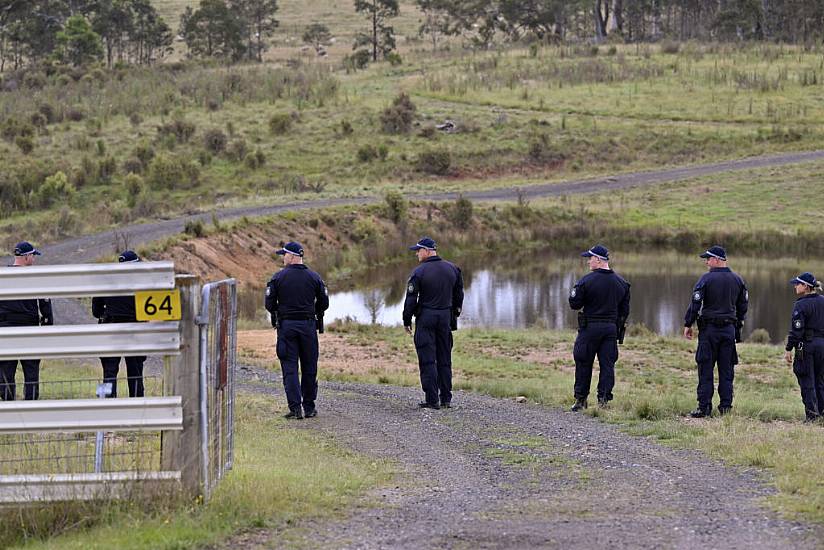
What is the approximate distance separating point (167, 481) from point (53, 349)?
1.11 meters

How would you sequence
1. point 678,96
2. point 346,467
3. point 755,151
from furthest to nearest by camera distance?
point 678,96 → point 755,151 → point 346,467

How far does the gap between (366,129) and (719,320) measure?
3910 centimetres

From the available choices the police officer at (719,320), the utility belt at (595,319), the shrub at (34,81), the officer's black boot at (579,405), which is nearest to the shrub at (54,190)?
the shrub at (34,81)

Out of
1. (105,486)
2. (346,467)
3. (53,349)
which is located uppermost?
(53,349)

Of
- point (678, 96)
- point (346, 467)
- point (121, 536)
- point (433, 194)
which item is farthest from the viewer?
point (678, 96)

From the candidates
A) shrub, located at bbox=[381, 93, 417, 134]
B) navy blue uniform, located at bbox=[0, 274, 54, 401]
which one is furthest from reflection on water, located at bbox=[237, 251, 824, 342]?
navy blue uniform, located at bbox=[0, 274, 54, 401]

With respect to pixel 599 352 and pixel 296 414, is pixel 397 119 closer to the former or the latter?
pixel 599 352

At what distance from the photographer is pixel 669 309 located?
96.6ft

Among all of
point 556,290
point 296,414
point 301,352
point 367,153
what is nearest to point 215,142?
point 367,153

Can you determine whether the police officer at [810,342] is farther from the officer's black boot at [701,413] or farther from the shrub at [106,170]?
the shrub at [106,170]

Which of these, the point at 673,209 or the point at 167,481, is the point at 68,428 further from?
the point at 673,209

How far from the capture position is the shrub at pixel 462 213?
40.2 metres

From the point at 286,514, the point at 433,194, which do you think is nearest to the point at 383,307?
the point at 433,194

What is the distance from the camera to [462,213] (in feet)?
132
